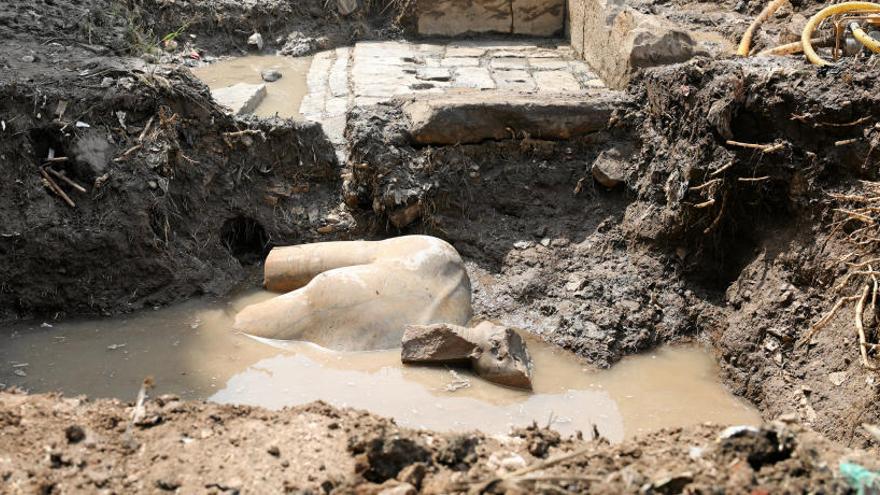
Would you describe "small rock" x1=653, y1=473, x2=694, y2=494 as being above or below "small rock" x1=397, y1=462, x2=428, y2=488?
above

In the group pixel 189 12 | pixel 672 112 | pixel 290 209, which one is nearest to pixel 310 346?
pixel 290 209

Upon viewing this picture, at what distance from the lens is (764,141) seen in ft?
17.4

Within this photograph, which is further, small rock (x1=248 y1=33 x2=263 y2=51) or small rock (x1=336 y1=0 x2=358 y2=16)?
small rock (x1=336 y1=0 x2=358 y2=16)

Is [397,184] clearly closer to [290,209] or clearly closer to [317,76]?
[290,209]

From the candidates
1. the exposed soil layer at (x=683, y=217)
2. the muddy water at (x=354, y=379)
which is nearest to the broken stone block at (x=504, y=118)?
the exposed soil layer at (x=683, y=217)

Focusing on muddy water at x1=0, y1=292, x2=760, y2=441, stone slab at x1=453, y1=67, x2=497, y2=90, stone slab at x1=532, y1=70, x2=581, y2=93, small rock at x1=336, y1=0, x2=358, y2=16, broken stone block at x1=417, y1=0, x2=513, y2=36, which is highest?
small rock at x1=336, y1=0, x2=358, y2=16

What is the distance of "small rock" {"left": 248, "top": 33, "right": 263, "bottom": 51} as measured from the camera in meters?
9.46

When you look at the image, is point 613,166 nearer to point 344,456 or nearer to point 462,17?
point 344,456

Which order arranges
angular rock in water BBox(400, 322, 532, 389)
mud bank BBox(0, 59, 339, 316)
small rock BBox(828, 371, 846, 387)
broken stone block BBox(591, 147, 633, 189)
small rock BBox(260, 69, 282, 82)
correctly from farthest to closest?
small rock BBox(260, 69, 282, 82) < broken stone block BBox(591, 147, 633, 189) < mud bank BBox(0, 59, 339, 316) < angular rock in water BBox(400, 322, 532, 389) < small rock BBox(828, 371, 846, 387)

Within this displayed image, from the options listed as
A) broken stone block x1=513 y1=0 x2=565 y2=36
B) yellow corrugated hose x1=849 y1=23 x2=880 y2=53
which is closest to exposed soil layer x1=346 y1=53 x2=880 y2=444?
yellow corrugated hose x1=849 y1=23 x2=880 y2=53

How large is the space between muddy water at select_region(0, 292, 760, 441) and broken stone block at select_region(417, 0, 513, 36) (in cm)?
510

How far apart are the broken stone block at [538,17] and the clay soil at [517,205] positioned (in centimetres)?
295

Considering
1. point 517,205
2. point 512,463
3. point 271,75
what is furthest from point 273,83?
point 512,463

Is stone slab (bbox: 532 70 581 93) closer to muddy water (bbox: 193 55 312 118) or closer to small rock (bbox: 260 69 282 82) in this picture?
muddy water (bbox: 193 55 312 118)
